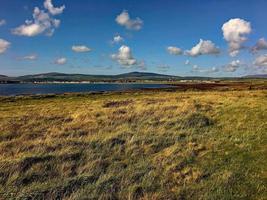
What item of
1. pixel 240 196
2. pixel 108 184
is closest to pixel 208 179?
pixel 240 196

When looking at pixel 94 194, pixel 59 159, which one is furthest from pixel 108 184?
pixel 59 159

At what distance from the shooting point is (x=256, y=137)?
43.0ft

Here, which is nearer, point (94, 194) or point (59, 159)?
point (94, 194)

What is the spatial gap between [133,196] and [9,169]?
3823 millimetres

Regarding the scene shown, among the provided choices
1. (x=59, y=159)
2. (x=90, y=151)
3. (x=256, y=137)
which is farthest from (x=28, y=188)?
(x=256, y=137)

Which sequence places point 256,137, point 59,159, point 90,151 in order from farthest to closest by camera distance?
point 256,137 < point 90,151 < point 59,159

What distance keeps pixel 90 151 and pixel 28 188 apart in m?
3.48

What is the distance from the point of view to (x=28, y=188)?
7.12 m

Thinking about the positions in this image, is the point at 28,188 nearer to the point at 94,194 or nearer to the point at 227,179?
the point at 94,194

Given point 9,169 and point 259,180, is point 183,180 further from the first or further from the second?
point 9,169

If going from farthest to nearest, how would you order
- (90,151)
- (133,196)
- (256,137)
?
(256,137) → (90,151) → (133,196)

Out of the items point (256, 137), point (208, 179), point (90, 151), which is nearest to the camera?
point (208, 179)

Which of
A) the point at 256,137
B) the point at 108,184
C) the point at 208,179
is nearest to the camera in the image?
the point at 108,184

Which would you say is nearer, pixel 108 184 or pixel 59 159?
pixel 108 184
